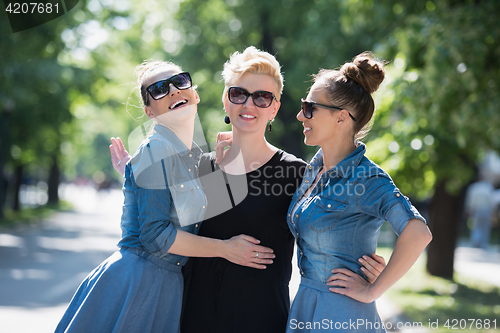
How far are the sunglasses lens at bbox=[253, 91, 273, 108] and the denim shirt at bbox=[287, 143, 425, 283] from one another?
22.7 inches

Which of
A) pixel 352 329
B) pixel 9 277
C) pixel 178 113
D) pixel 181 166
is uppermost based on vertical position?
pixel 178 113

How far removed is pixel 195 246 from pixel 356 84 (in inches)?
44.9

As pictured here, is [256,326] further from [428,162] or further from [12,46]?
[12,46]

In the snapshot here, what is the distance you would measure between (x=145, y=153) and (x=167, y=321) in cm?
87

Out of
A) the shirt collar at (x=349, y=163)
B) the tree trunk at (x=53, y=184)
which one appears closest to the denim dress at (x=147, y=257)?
the shirt collar at (x=349, y=163)

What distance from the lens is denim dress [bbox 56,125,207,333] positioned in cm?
262

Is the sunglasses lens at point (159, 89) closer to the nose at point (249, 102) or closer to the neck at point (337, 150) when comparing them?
the nose at point (249, 102)

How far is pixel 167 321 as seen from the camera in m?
2.77

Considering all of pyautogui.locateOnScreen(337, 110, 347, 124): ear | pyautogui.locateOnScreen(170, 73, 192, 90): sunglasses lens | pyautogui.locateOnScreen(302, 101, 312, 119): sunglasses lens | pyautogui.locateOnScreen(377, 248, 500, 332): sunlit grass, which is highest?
pyautogui.locateOnScreen(170, 73, 192, 90): sunglasses lens

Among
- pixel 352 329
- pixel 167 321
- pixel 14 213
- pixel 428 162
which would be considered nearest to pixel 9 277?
pixel 428 162

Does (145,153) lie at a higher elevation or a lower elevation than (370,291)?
higher

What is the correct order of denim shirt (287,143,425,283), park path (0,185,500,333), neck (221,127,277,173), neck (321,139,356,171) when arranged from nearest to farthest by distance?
denim shirt (287,143,425,283)
neck (321,139,356,171)
neck (221,127,277,173)
park path (0,185,500,333)

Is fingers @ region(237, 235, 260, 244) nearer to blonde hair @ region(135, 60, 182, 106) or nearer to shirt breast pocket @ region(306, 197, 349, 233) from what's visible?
shirt breast pocket @ region(306, 197, 349, 233)

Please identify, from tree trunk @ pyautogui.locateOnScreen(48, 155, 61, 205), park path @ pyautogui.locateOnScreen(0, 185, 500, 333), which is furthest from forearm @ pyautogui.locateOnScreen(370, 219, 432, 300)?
tree trunk @ pyautogui.locateOnScreen(48, 155, 61, 205)
